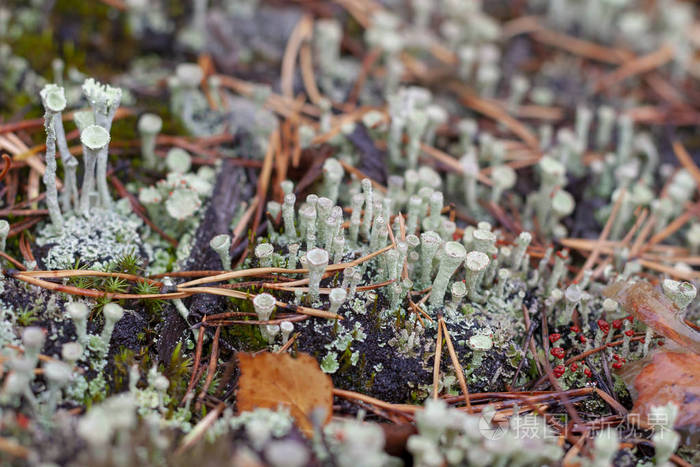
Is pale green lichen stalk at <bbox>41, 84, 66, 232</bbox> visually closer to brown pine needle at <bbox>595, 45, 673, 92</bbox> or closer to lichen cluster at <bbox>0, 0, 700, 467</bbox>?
lichen cluster at <bbox>0, 0, 700, 467</bbox>

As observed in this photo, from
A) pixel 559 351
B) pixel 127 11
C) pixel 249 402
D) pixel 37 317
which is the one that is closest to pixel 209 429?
pixel 249 402

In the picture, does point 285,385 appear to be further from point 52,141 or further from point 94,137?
point 52,141

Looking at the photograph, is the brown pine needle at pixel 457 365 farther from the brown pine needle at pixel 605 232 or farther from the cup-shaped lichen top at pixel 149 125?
the cup-shaped lichen top at pixel 149 125

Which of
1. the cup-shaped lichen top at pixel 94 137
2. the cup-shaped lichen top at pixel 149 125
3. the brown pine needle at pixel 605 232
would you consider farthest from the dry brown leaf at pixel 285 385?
the brown pine needle at pixel 605 232

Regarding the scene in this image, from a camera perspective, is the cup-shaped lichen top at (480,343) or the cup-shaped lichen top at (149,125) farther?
the cup-shaped lichen top at (149,125)

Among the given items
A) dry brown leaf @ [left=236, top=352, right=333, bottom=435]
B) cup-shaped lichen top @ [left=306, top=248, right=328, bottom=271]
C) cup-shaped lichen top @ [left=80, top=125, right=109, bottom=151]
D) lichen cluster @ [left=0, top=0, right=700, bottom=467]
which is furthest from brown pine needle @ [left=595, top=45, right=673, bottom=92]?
cup-shaped lichen top @ [left=80, top=125, right=109, bottom=151]

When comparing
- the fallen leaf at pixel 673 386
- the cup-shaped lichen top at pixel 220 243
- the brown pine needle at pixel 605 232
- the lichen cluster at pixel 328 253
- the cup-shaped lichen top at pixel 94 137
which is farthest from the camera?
the brown pine needle at pixel 605 232

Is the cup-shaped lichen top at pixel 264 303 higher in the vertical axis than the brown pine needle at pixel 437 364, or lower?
higher
